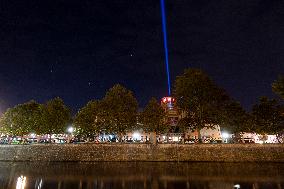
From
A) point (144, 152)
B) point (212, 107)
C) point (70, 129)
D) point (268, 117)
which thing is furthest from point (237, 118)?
point (70, 129)

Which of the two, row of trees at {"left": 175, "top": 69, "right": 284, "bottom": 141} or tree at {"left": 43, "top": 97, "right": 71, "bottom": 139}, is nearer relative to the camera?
row of trees at {"left": 175, "top": 69, "right": 284, "bottom": 141}

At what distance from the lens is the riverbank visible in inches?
1944

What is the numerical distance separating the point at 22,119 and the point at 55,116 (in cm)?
907

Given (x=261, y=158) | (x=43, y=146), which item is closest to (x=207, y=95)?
(x=261, y=158)

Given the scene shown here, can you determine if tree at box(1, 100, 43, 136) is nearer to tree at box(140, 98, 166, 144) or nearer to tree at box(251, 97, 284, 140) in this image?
tree at box(140, 98, 166, 144)

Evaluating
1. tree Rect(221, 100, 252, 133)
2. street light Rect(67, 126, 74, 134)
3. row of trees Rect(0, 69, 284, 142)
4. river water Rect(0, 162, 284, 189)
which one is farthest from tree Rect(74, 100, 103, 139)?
tree Rect(221, 100, 252, 133)

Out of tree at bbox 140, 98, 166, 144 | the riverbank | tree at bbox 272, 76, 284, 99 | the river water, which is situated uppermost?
tree at bbox 272, 76, 284, 99

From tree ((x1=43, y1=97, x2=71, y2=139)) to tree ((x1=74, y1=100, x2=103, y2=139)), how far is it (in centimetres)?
460

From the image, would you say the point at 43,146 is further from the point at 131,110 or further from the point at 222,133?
the point at 222,133

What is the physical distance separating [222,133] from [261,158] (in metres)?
22.1

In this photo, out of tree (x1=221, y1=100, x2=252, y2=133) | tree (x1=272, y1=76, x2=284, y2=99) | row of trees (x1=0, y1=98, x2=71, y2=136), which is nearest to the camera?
tree (x1=272, y1=76, x2=284, y2=99)

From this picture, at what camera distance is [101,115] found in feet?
196

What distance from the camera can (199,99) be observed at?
5881 centimetres

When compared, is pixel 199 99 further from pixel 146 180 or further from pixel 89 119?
pixel 146 180
